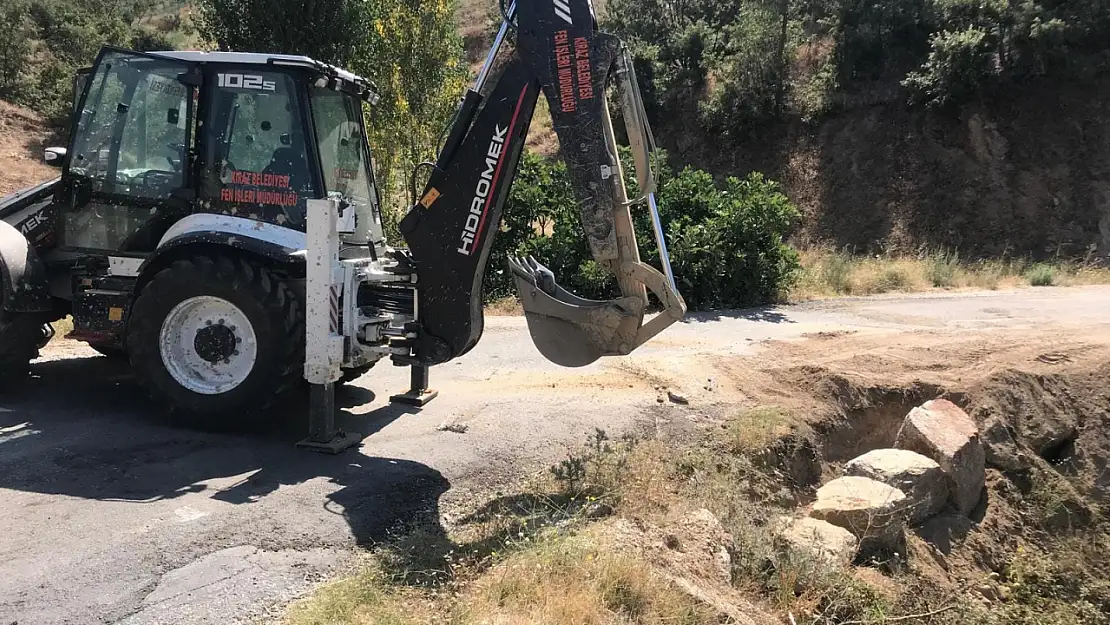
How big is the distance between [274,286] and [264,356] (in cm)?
50

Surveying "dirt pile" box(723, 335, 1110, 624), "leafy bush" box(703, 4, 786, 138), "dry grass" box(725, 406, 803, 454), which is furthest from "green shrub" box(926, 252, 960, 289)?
"leafy bush" box(703, 4, 786, 138)

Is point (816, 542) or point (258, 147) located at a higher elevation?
point (258, 147)

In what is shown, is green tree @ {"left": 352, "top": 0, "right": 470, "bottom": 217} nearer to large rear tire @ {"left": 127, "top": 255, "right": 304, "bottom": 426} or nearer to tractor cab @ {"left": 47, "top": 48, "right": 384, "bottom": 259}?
tractor cab @ {"left": 47, "top": 48, "right": 384, "bottom": 259}

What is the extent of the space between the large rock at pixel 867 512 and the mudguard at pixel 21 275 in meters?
6.51

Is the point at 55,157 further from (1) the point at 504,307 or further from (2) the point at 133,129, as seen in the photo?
(1) the point at 504,307

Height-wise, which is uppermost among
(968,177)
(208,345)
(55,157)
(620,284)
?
(968,177)

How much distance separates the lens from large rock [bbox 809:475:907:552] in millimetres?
6121

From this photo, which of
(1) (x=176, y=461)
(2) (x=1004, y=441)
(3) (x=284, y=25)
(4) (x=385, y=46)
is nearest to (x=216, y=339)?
(1) (x=176, y=461)

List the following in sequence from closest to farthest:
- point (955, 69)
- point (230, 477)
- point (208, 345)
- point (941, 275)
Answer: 1. point (230, 477)
2. point (208, 345)
3. point (941, 275)
4. point (955, 69)

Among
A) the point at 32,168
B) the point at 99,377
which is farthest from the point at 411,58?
the point at 32,168

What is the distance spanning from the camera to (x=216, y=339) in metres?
5.67

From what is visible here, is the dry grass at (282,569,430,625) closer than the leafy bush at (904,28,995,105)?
Yes

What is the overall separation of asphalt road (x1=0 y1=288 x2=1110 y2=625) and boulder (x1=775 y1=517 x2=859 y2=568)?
5.17ft

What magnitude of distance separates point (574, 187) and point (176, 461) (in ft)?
10.5
